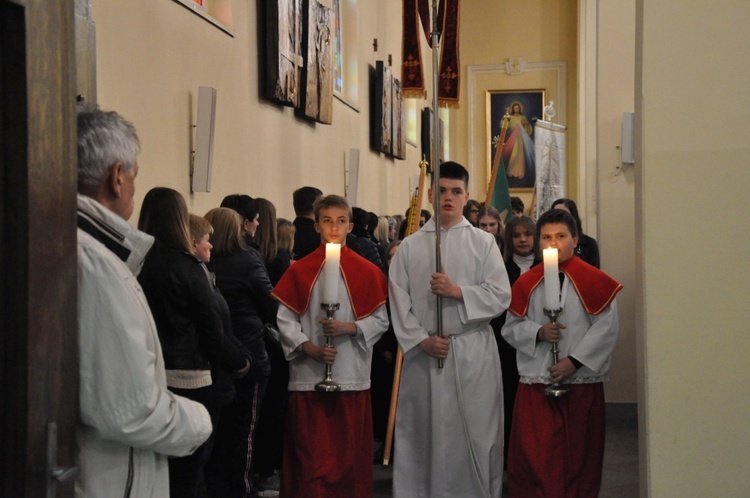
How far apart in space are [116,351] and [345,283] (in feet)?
11.2

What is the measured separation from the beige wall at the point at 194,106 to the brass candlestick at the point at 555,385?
295 cm

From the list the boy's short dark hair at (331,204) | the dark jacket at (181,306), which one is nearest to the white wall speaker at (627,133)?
the boy's short dark hair at (331,204)

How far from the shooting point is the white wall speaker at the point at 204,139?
748 cm

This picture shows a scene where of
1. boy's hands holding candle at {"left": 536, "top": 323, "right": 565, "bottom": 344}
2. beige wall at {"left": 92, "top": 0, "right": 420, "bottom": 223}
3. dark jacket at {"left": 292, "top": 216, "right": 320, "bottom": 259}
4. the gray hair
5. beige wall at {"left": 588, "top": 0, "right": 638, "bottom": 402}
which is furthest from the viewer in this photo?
beige wall at {"left": 588, "top": 0, "right": 638, "bottom": 402}

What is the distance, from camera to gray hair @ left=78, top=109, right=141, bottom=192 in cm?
256

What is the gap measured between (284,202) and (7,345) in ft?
28.1

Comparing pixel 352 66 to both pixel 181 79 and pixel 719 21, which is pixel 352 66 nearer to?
pixel 181 79

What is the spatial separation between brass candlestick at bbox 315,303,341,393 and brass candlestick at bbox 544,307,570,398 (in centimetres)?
114

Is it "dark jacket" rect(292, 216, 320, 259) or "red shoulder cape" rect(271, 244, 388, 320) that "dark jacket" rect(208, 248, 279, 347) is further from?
"dark jacket" rect(292, 216, 320, 259)

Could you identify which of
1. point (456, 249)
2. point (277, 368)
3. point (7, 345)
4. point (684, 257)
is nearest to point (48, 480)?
point (7, 345)

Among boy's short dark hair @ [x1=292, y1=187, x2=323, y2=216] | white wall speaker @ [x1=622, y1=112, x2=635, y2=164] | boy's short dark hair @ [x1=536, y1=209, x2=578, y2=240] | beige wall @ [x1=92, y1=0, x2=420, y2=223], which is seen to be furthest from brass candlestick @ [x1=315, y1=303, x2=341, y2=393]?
white wall speaker @ [x1=622, y1=112, x2=635, y2=164]

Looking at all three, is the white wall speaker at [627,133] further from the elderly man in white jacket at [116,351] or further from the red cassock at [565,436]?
the elderly man in white jacket at [116,351]

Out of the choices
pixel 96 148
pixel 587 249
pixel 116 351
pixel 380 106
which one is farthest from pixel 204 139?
pixel 380 106

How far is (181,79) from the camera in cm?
759
